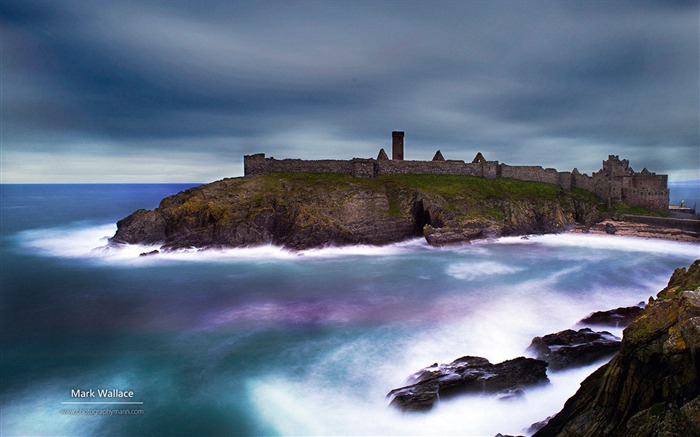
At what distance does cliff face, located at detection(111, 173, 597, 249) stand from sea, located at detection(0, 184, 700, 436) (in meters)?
3.07

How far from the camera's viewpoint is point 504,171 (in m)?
55.8

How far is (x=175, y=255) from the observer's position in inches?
1436

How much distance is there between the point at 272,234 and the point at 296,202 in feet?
15.2

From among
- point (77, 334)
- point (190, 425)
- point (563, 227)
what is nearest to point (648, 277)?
point (563, 227)

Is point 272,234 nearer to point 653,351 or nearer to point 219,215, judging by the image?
point 219,215

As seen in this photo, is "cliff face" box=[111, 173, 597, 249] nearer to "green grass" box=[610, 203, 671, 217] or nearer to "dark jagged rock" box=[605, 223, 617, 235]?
"green grass" box=[610, 203, 671, 217]

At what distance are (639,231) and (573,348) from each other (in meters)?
40.1

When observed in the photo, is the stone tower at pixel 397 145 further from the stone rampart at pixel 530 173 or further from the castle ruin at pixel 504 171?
the stone rampart at pixel 530 173

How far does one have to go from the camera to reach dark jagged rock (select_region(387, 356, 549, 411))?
12.0m

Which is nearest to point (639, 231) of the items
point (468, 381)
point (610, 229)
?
point (610, 229)

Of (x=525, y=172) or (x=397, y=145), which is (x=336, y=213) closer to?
(x=397, y=145)

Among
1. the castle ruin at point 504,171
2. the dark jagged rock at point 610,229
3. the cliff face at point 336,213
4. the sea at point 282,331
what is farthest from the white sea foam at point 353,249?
the castle ruin at point 504,171

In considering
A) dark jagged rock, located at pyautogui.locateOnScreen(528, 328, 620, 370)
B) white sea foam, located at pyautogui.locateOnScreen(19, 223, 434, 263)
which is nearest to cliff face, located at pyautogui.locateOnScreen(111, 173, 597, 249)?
white sea foam, located at pyautogui.locateOnScreen(19, 223, 434, 263)

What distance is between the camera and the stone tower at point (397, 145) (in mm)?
54781
